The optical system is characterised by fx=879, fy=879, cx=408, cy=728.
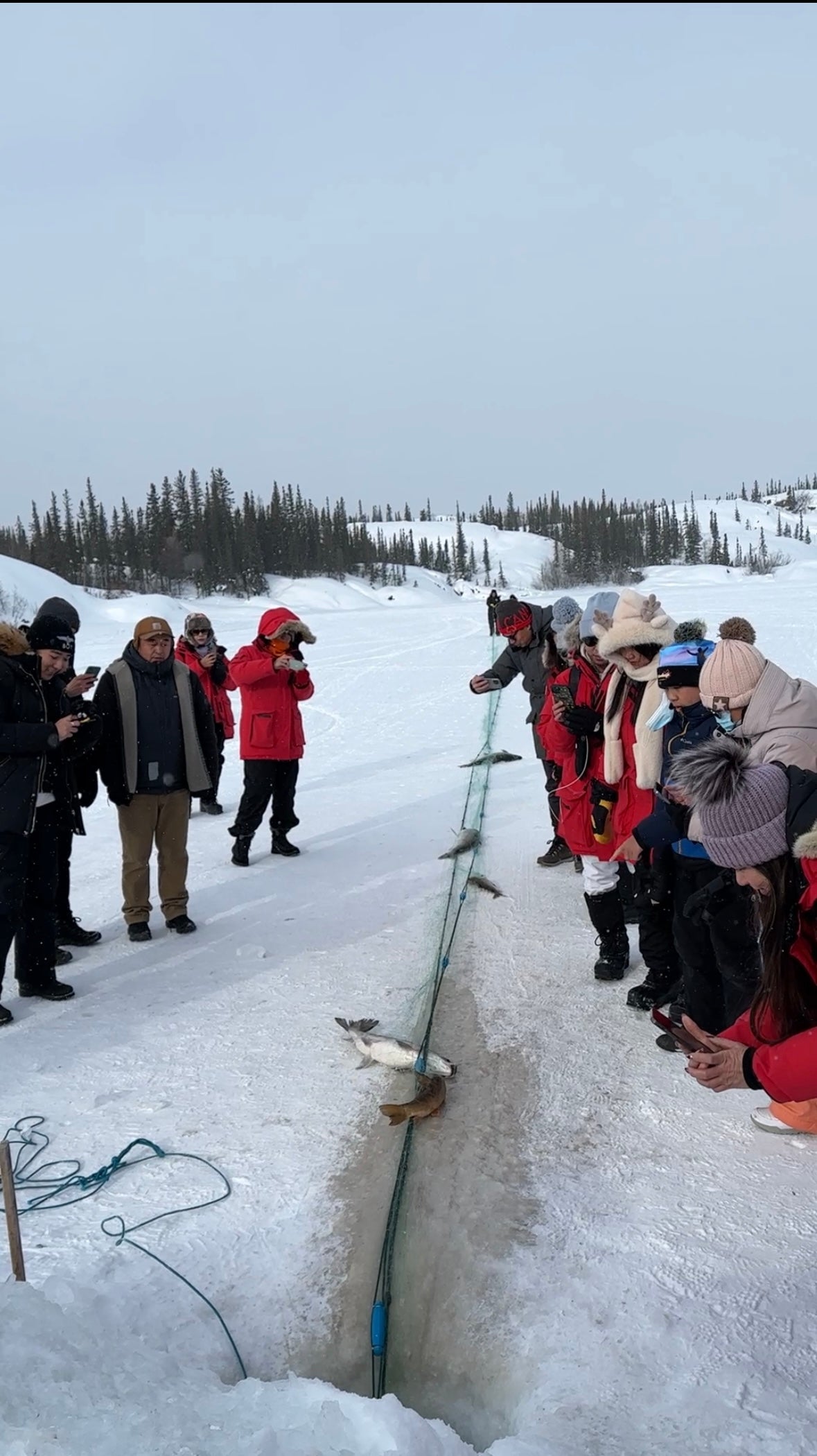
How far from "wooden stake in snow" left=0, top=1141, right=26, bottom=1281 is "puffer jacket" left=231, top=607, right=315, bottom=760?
161 inches

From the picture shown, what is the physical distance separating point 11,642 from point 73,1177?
7.57ft

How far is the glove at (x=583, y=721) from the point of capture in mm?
3982

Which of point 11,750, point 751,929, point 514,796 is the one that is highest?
point 11,750

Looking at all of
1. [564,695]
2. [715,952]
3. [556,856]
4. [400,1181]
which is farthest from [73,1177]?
[556,856]

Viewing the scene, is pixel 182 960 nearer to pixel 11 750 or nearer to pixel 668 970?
pixel 11 750

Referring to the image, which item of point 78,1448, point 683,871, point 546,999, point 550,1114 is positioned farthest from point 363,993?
point 78,1448

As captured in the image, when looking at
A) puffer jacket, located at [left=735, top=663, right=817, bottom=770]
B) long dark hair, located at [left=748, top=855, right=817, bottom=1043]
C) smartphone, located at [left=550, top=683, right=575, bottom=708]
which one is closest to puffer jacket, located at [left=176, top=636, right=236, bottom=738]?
smartphone, located at [left=550, top=683, right=575, bottom=708]

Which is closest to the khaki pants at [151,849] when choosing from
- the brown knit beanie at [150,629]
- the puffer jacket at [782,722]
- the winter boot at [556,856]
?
the brown knit beanie at [150,629]

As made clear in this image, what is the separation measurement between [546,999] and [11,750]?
2.63m

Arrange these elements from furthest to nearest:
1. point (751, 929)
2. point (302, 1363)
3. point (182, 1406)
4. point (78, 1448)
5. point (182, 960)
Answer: point (182, 960) < point (751, 929) < point (302, 1363) < point (182, 1406) < point (78, 1448)

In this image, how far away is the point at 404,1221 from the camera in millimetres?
2533

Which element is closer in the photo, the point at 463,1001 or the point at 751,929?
the point at 751,929

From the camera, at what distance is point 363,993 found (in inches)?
165

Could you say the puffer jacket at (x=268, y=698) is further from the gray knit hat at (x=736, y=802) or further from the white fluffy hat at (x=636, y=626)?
the gray knit hat at (x=736, y=802)
